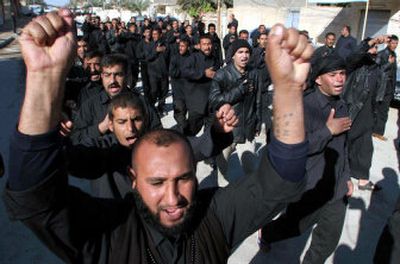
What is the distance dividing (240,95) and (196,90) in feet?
6.81

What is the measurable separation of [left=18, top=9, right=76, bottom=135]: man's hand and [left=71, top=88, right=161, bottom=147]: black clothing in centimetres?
160

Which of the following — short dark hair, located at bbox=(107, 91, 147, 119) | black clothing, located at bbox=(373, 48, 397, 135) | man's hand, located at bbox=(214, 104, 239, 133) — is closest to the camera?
man's hand, located at bbox=(214, 104, 239, 133)

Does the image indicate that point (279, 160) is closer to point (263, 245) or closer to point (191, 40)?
point (263, 245)

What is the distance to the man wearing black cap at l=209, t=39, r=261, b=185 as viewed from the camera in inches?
186

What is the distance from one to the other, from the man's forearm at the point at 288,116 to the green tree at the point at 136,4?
7854 centimetres

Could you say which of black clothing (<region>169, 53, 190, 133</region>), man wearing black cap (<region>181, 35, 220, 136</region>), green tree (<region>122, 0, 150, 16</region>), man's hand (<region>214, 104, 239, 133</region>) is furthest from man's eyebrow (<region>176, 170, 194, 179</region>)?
green tree (<region>122, 0, 150, 16</region>)

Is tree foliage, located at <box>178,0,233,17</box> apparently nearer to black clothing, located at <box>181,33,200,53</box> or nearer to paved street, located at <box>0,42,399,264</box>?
black clothing, located at <box>181,33,200,53</box>

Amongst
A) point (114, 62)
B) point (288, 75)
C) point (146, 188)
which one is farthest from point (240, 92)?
point (288, 75)

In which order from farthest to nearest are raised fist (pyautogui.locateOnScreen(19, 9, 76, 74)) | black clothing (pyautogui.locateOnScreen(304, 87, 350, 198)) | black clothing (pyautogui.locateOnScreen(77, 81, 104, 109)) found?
black clothing (pyautogui.locateOnScreen(77, 81, 104, 109)) < black clothing (pyautogui.locateOnScreen(304, 87, 350, 198)) < raised fist (pyautogui.locateOnScreen(19, 9, 76, 74))

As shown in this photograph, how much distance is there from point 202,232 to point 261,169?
333 mm

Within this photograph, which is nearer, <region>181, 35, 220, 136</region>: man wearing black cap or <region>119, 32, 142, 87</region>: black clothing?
<region>181, 35, 220, 136</region>: man wearing black cap

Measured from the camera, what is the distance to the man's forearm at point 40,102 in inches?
43.9

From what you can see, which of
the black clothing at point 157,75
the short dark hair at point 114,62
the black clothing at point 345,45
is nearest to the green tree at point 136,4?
the black clothing at point 345,45

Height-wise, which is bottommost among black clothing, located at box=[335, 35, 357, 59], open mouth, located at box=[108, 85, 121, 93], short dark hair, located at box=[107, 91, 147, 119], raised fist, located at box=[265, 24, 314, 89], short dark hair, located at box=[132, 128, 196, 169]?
black clothing, located at box=[335, 35, 357, 59]
